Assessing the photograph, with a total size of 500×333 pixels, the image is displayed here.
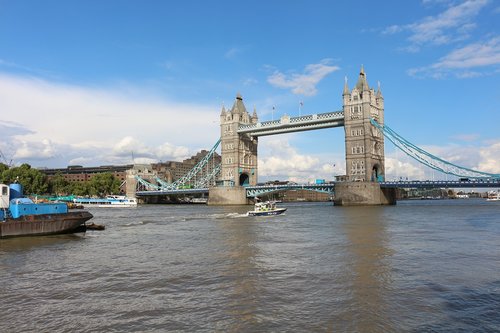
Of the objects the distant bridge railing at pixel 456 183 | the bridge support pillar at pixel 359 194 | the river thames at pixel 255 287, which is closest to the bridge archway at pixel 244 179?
the bridge support pillar at pixel 359 194

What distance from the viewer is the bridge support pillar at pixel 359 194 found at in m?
86.4

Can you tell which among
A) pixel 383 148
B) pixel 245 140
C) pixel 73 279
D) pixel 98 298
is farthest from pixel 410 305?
pixel 245 140

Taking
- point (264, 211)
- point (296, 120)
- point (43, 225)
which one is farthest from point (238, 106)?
point (43, 225)

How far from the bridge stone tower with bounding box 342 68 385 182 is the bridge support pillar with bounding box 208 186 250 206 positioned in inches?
1158

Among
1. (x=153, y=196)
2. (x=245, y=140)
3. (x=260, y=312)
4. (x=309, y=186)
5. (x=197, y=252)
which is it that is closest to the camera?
(x=260, y=312)

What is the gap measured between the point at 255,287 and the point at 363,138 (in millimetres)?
83741

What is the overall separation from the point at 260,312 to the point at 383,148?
311ft

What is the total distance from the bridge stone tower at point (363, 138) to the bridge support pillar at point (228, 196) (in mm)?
29440

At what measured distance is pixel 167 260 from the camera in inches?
871

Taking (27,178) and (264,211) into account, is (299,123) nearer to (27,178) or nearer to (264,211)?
(264,211)

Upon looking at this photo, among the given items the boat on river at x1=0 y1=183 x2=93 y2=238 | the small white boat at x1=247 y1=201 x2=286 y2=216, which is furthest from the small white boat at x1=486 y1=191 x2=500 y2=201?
the boat on river at x1=0 y1=183 x2=93 y2=238

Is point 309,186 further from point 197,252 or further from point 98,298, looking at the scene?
point 98,298

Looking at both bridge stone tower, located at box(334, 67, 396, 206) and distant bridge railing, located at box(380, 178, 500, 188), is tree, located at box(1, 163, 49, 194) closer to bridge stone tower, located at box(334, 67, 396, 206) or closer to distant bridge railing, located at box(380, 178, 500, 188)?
bridge stone tower, located at box(334, 67, 396, 206)

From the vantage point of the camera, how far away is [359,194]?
285 feet
